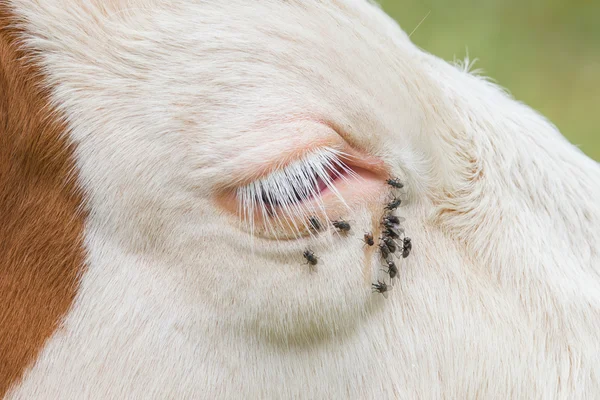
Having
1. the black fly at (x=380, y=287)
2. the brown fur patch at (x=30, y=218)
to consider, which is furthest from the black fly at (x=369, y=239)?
the brown fur patch at (x=30, y=218)

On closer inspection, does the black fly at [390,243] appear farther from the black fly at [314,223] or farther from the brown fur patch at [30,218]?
the brown fur patch at [30,218]

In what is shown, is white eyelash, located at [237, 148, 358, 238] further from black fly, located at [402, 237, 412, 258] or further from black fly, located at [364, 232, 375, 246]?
black fly, located at [402, 237, 412, 258]

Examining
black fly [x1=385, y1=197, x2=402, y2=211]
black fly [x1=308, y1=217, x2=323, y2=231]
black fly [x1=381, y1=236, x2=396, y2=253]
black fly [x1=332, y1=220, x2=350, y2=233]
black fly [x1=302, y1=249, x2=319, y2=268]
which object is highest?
black fly [x1=385, y1=197, x2=402, y2=211]

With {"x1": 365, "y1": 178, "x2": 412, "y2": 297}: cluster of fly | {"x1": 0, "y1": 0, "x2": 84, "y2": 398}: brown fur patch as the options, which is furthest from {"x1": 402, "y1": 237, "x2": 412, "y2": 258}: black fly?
{"x1": 0, "y1": 0, "x2": 84, "y2": 398}: brown fur patch

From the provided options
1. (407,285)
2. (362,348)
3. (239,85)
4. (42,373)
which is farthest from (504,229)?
(42,373)

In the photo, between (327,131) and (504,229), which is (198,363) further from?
(504,229)

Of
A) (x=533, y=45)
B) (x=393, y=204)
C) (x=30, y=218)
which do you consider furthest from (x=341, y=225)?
(x=533, y=45)

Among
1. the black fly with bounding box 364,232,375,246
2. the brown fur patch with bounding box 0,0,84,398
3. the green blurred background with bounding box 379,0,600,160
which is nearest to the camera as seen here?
the brown fur patch with bounding box 0,0,84,398
